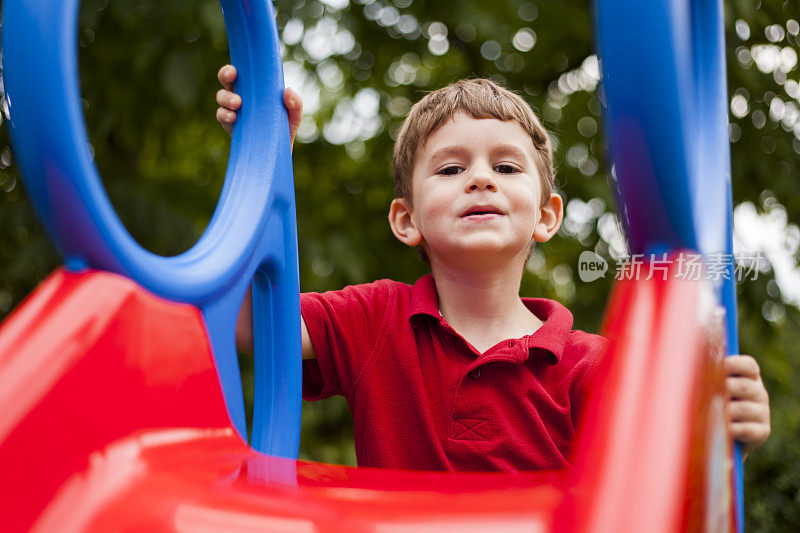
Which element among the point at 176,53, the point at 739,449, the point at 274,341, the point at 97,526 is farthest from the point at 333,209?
the point at 97,526

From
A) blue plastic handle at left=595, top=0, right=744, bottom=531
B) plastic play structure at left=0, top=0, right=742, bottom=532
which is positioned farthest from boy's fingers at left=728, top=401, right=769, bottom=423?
blue plastic handle at left=595, top=0, right=744, bottom=531

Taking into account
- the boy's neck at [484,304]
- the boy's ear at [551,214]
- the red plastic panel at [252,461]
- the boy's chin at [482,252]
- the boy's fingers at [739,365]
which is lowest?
the red plastic panel at [252,461]

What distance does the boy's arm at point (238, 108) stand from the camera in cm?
98

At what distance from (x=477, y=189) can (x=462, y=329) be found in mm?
205

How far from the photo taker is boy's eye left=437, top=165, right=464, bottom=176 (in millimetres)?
1117

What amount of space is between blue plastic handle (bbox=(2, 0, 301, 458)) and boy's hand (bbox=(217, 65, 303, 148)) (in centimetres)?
1

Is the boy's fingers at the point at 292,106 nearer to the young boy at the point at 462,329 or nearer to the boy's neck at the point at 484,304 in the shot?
the young boy at the point at 462,329

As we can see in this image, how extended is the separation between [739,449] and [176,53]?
137cm

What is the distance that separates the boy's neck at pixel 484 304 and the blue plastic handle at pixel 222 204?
0.87ft

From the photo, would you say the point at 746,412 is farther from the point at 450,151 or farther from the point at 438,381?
the point at 450,151

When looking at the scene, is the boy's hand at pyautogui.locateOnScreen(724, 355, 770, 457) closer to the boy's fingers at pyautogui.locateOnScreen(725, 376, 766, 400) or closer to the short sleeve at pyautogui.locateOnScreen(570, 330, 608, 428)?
the boy's fingers at pyautogui.locateOnScreen(725, 376, 766, 400)

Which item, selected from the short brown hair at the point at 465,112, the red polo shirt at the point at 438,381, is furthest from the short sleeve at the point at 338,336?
the short brown hair at the point at 465,112

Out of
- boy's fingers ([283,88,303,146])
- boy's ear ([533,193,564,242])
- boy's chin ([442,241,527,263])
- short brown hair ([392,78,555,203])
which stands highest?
short brown hair ([392,78,555,203])

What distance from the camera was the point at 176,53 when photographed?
5.65ft
